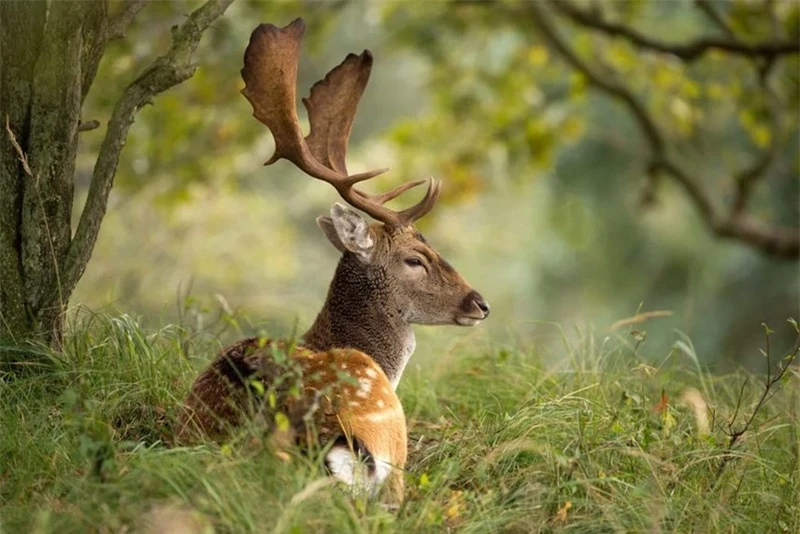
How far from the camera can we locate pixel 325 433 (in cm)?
414

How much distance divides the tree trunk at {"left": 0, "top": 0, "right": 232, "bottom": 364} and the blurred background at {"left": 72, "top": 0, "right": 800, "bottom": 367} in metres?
0.41

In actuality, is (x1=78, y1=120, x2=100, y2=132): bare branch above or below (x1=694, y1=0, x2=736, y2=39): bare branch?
above

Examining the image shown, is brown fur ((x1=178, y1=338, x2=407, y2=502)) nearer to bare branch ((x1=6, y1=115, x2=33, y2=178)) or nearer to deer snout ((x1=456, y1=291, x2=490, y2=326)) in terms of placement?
deer snout ((x1=456, y1=291, x2=490, y2=326))

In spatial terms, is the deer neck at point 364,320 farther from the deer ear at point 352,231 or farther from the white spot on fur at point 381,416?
the white spot on fur at point 381,416

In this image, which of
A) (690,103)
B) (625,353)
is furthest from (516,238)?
(625,353)

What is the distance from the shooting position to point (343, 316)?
5.14 m

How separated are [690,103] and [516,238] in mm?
11180

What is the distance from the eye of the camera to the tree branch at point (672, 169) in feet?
35.5

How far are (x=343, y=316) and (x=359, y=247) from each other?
290mm

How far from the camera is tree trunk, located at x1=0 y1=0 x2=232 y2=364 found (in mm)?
5062

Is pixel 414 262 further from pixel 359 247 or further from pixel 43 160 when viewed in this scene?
pixel 43 160

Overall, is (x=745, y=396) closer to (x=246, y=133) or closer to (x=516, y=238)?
(x=246, y=133)

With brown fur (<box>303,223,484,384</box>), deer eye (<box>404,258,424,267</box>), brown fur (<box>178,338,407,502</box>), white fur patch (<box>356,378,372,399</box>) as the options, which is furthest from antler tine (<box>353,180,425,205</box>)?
white fur patch (<box>356,378,372,399</box>)

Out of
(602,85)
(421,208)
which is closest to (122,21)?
(421,208)
